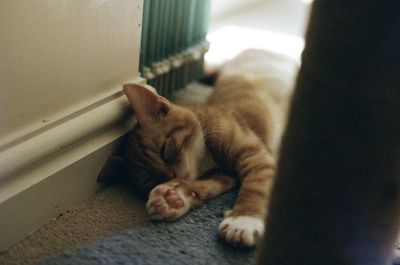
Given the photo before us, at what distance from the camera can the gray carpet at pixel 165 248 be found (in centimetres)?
109

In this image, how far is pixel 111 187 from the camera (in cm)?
138

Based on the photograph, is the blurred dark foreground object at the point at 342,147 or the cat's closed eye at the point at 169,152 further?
the cat's closed eye at the point at 169,152

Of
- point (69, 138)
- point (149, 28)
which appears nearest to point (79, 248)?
point (69, 138)

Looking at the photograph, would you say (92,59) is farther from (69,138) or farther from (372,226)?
(372,226)

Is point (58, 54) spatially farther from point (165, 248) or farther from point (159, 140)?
point (165, 248)

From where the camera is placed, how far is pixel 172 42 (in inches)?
68.0

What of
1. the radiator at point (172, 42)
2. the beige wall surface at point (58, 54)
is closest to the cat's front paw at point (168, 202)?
the beige wall surface at point (58, 54)

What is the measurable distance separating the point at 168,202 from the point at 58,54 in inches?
14.8

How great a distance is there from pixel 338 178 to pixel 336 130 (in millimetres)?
75

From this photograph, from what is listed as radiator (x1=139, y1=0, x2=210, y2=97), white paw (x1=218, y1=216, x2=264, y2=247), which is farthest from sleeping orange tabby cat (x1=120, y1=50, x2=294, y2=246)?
radiator (x1=139, y1=0, x2=210, y2=97)

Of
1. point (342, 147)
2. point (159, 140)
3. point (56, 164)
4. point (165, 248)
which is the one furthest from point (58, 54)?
point (342, 147)

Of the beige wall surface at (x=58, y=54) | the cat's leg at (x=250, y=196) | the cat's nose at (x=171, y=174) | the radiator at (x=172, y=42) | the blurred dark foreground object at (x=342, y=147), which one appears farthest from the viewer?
the radiator at (x=172, y=42)

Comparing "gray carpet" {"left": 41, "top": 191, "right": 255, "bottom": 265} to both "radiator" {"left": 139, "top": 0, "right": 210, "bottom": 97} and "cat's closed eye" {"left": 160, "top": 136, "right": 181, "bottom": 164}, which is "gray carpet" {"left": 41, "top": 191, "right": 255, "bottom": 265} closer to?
"cat's closed eye" {"left": 160, "top": 136, "right": 181, "bottom": 164}

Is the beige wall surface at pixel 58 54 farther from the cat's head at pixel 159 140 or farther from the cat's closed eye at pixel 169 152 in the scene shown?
the cat's closed eye at pixel 169 152
